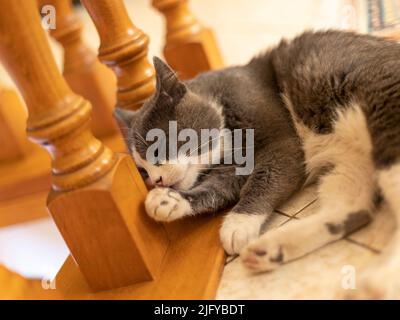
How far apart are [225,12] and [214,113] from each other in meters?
2.56

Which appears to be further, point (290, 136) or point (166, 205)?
point (290, 136)

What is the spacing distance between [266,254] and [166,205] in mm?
265

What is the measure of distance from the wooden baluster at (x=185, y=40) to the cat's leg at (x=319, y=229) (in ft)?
3.25

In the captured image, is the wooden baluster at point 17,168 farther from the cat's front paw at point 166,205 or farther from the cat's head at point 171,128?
the cat's front paw at point 166,205

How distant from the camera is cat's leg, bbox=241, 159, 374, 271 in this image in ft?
2.74

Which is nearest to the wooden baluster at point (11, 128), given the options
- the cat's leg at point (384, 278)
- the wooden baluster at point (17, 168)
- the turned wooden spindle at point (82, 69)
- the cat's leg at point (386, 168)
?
the wooden baluster at point (17, 168)

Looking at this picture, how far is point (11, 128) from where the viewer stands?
1.80 m

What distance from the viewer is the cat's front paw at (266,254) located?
830 mm

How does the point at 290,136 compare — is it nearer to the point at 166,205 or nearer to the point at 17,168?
the point at 166,205

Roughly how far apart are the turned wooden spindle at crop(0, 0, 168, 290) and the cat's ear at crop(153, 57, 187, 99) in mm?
291

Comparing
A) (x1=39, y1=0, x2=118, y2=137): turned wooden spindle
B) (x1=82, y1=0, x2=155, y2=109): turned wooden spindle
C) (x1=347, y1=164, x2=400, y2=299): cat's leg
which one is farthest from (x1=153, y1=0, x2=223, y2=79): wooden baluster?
(x1=347, y1=164, x2=400, y2=299): cat's leg

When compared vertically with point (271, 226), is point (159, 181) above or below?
above

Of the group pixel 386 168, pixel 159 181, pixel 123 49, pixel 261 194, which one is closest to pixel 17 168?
pixel 123 49

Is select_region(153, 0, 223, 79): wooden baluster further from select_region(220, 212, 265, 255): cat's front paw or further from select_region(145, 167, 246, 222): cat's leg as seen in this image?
select_region(220, 212, 265, 255): cat's front paw
